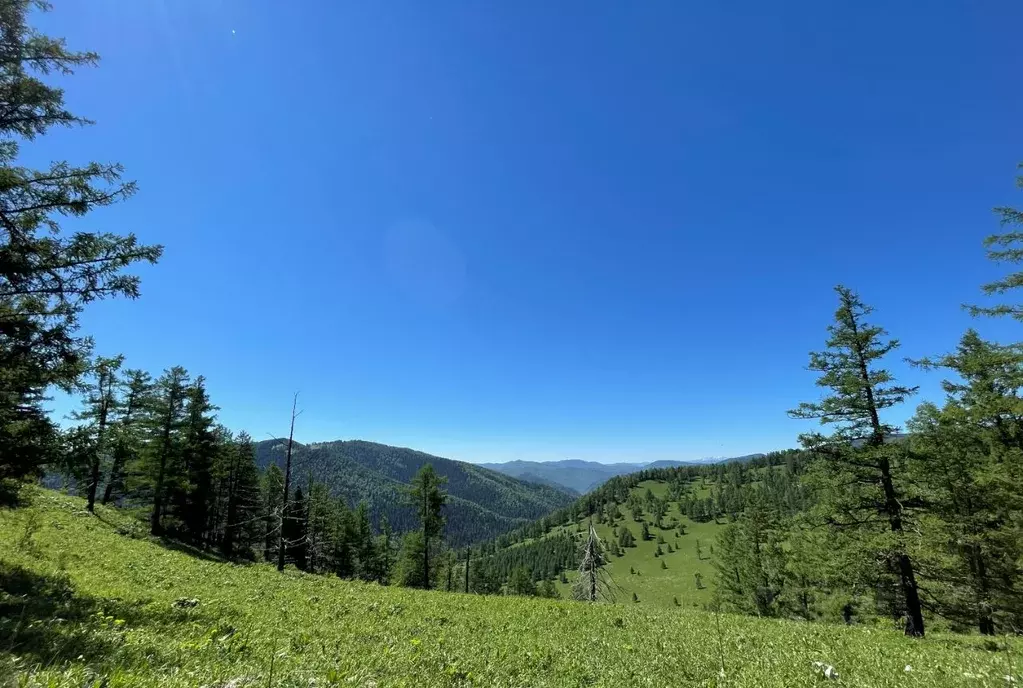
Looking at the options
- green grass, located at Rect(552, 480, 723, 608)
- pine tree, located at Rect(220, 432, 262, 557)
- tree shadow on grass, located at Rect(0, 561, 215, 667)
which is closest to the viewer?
tree shadow on grass, located at Rect(0, 561, 215, 667)

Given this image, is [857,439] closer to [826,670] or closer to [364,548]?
[826,670]

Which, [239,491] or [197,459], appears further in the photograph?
[239,491]

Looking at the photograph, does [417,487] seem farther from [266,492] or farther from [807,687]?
[807,687]

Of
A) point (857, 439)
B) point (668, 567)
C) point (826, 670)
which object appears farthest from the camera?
point (668, 567)

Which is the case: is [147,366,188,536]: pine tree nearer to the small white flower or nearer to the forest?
the forest

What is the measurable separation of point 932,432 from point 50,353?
38.5 meters

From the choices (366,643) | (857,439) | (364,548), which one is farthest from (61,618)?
(364,548)

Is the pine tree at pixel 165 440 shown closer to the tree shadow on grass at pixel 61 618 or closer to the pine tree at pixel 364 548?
the tree shadow on grass at pixel 61 618

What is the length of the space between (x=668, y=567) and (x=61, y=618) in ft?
560

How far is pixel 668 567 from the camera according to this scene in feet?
488

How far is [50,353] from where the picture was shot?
981 centimetres

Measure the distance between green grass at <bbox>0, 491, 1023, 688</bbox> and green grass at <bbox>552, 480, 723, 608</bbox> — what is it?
105 m

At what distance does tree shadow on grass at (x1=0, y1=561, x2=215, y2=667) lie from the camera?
6.31 metres

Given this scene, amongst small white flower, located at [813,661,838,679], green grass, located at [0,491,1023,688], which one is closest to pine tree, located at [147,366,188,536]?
green grass, located at [0,491,1023,688]
